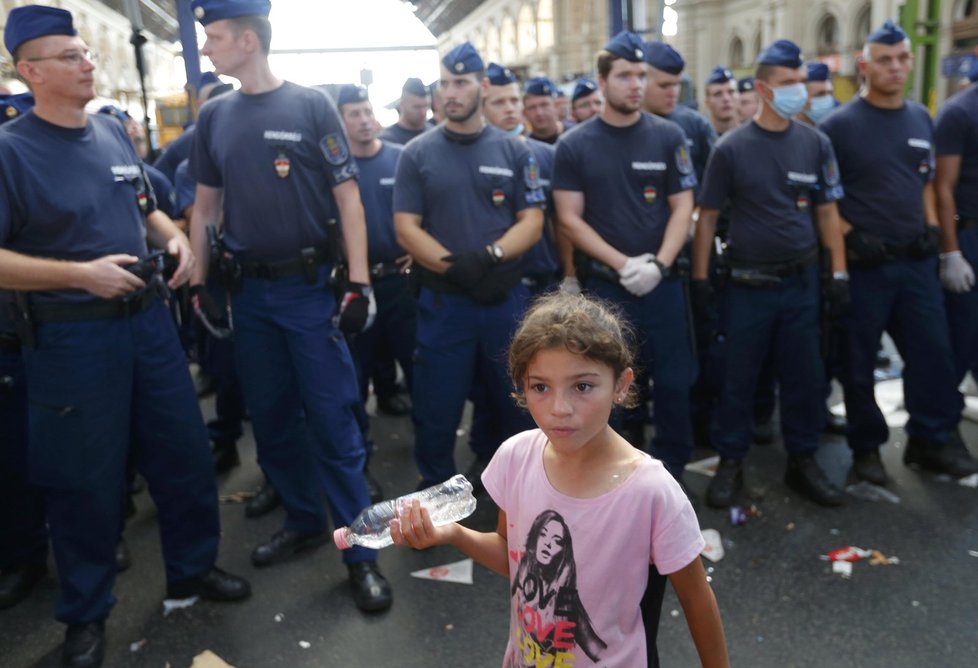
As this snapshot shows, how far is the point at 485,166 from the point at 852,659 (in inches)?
96.8

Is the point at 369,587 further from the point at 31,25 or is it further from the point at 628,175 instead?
the point at 31,25

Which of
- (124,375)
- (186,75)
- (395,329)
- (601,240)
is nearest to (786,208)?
(601,240)

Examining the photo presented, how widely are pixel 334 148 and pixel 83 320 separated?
115cm

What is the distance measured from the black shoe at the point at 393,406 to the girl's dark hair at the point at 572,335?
158 inches

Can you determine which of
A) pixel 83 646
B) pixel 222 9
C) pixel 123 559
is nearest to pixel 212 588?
pixel 83 646

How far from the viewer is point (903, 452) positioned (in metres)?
4.39

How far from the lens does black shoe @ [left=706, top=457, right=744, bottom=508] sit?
3859mm

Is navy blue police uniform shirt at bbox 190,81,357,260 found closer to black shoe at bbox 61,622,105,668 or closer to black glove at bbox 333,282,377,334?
black glove at bbox 333,282,377,334

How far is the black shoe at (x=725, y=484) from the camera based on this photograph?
386 cm

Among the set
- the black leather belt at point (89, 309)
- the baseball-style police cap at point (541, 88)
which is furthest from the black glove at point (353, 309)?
the baseball-style police cap at point (541, 88)

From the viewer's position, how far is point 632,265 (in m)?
3.63

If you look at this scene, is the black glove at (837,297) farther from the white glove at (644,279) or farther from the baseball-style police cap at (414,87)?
the baseball-style police cap at (414,87)

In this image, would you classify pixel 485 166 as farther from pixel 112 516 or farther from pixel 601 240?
pixel 112 516

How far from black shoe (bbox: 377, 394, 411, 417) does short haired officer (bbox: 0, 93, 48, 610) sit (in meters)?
2.47
